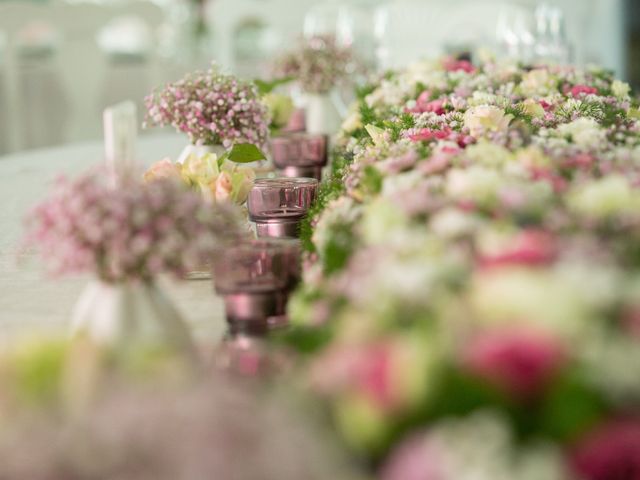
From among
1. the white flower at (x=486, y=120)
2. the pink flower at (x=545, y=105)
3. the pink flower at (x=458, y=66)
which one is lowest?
the white flower at (x=486, y=120)

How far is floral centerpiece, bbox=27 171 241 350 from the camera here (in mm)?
1062

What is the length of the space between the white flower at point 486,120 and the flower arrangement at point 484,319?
0.32 m

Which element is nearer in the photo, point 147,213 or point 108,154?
point 147,213

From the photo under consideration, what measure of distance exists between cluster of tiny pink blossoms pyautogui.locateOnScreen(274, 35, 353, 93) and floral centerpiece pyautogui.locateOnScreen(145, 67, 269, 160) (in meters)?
1.19

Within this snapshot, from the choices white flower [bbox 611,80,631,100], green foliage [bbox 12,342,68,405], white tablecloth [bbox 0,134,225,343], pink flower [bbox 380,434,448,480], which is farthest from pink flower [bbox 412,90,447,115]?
pink flower [bbox 380,434,448,480]

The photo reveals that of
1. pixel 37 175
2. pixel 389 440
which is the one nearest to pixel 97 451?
pixel 389 440

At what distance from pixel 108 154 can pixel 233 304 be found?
244 millimetres

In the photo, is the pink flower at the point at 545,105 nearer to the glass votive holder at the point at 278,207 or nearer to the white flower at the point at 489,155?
the glass votive holder at the point at 278,207

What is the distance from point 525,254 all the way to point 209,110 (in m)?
1.48

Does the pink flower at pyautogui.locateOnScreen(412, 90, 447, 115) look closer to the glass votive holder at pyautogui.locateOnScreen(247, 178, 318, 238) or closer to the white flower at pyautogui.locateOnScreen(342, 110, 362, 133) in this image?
the white flower at pyautogui.locateOnScreen(342, 110, 362, 133)

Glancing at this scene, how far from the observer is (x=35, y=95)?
7160mm

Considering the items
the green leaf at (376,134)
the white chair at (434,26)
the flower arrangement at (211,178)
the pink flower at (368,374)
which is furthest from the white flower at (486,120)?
the white chair at (434,26)

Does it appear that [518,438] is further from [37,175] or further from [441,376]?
[37,175]

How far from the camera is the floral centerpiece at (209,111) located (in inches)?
90.2
